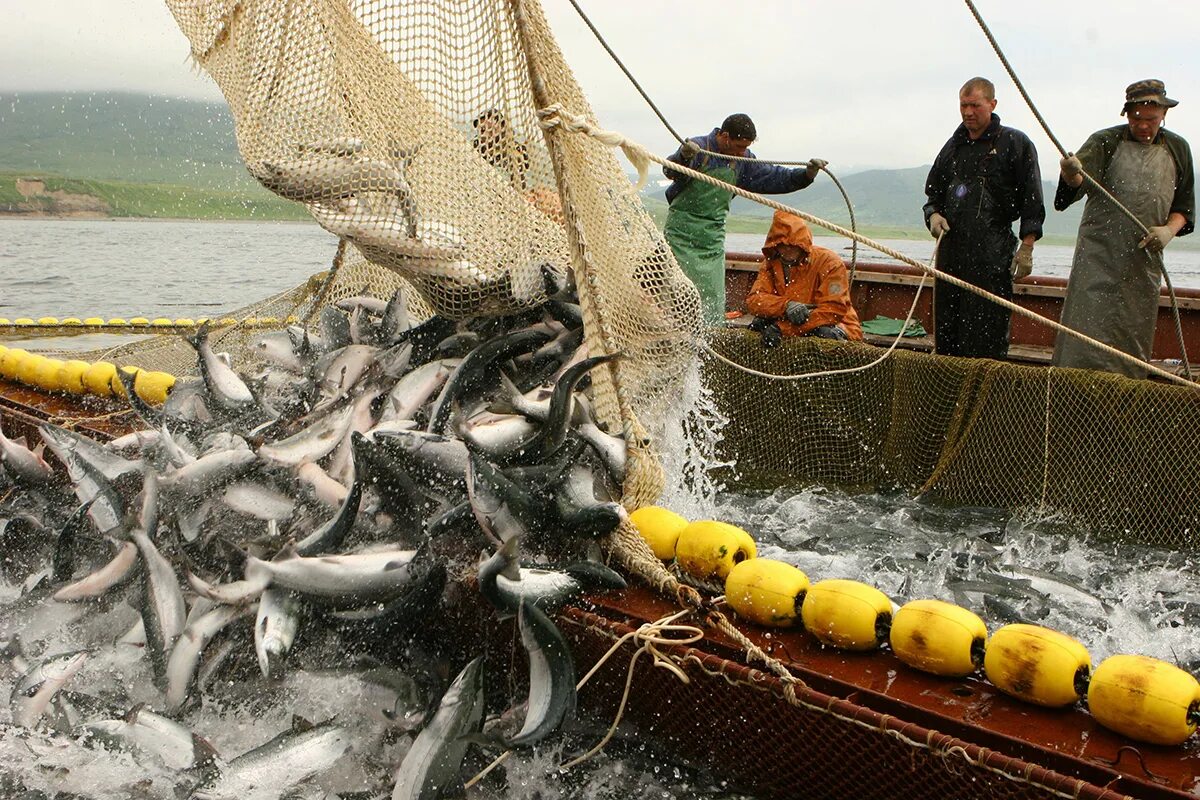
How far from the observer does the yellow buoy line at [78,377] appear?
7355 millimetres

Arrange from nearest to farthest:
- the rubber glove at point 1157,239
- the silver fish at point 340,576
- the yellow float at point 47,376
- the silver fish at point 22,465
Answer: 1. the silver fish at point 340,576
2. the silver fish at point 22,465
3. the rubber glove at point 1157,239
4. the yellow float at point 47,376

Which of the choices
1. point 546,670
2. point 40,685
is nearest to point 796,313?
point 546,670

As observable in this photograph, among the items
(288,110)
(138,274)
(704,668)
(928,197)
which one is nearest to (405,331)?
(288,110)

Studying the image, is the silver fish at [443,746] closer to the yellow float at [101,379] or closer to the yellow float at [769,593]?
the yellow float at [769,593]

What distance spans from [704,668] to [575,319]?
2223mm

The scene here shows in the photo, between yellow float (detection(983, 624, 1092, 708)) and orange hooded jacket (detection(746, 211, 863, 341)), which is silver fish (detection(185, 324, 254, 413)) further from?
orange hooded jacket (detection(746, 211, 863, 341))

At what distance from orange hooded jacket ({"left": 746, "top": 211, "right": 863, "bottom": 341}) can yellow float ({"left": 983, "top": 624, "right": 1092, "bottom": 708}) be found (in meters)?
5.19

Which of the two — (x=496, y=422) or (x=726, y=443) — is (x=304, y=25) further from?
(x=726, y=443)

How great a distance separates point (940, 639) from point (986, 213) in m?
5.76

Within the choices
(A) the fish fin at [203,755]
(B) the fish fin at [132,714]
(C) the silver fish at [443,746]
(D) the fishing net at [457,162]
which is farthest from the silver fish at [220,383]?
(C) the silver fish at [443,746]

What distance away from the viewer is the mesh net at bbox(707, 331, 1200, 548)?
638cm

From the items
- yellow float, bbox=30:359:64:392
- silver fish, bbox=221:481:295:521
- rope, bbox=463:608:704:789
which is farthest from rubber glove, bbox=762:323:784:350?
yellow float, bbox=30:359:64:392

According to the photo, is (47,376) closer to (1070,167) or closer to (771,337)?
(771,337)

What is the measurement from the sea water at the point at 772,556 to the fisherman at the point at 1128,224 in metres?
2.23
